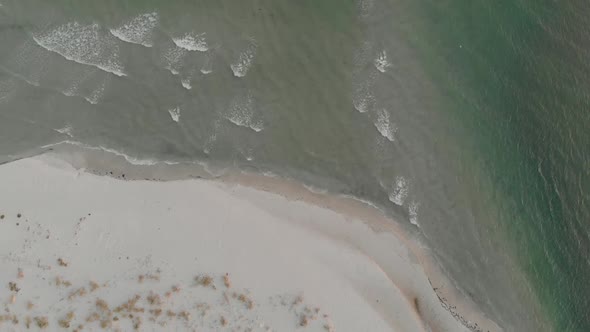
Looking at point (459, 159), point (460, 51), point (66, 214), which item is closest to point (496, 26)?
point (460, 51)

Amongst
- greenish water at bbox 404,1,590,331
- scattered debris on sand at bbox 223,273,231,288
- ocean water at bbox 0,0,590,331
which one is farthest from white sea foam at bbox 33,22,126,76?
greenish water at bbox 404,1,590,331

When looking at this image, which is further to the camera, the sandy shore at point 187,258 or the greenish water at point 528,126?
the greenish water at point 528,126

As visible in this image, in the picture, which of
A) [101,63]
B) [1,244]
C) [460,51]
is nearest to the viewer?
[1,244]

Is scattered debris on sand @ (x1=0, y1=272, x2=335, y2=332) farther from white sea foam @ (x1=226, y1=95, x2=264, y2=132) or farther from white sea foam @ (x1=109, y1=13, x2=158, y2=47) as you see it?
white sea foam @ (x1=109, y1=13, x2=158, y2=47)

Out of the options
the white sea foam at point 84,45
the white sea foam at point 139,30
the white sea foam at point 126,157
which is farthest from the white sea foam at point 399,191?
the white sea foam at point 84,45

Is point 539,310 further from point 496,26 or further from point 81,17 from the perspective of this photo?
point 81,17

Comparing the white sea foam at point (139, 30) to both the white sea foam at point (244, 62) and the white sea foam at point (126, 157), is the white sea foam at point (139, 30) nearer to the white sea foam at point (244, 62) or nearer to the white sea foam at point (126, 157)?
the white sea foam at point (244, 62)

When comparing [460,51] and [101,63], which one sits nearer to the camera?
[101,63]

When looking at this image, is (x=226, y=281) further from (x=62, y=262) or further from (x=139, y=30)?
(x=139, y=30)
